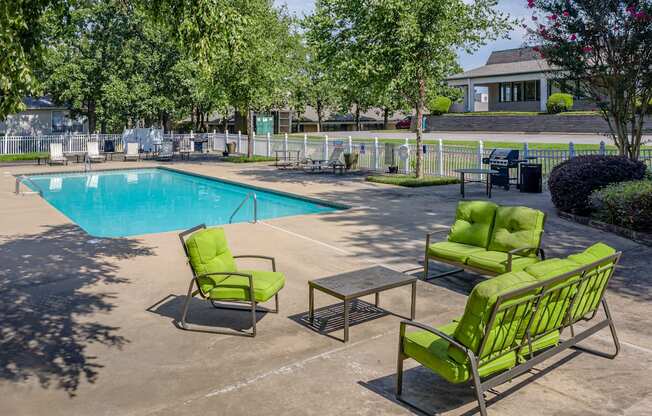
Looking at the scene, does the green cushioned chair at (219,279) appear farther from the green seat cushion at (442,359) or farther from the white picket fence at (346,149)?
the white picket fence at (346,149)

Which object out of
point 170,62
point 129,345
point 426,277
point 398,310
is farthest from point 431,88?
point 170,62

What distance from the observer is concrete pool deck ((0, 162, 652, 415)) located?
5.10 metres

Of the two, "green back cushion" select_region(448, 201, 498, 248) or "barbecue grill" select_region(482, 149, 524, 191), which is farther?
"barbecue grill" select_region(482, 149, 524, 191)

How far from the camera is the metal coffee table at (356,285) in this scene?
6508mm

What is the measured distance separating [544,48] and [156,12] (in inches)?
454

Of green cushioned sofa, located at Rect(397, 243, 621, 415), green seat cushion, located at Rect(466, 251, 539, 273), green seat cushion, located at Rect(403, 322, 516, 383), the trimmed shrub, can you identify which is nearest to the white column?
the trimmed shrub

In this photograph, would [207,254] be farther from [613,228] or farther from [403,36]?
[403,36]

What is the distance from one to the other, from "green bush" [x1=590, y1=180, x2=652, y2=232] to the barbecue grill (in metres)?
6.30

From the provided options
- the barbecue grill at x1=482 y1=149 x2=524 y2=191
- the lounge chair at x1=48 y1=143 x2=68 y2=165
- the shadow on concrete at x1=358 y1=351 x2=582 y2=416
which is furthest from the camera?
the lounge chair at x1=48 y1=143 x2=68 y2=165

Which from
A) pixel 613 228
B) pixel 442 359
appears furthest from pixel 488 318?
pixel 613 228

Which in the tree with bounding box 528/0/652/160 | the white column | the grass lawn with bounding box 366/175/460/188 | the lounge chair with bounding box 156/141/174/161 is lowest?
the grass lawn with bounding box 366/175/460/188

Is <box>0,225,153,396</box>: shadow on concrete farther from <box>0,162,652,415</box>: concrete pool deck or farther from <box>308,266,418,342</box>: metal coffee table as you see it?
<box>308,266,418,342</box>: metal coffee table

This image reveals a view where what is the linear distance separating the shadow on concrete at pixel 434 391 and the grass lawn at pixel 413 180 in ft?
49.3

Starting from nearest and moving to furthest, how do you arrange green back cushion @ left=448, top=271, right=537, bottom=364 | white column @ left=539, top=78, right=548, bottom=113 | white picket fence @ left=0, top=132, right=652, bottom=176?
green back cushion @ left=448, top=271, right=537, bottom=364
white picket fence @ left=0, top=132, right=652, bottom=176
white column @ left=539, top=78, right=548, bottom=113
